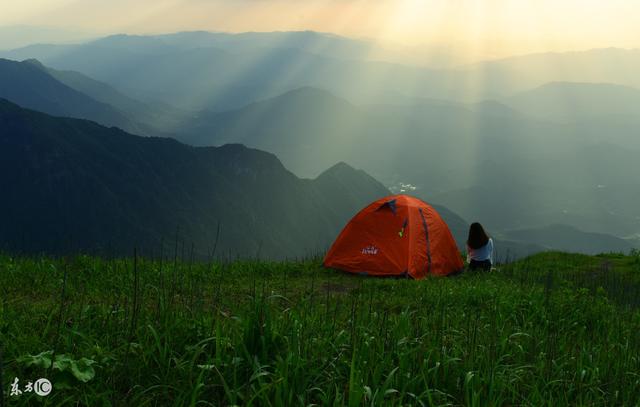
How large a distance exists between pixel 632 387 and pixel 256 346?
13.0 ft

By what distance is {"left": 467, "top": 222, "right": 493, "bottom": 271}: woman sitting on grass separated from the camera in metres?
17.3

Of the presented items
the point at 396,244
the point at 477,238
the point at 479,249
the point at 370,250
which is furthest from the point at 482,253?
the point at 370,250

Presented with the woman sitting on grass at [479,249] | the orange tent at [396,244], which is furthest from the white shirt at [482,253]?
the orange tent at [396,244]

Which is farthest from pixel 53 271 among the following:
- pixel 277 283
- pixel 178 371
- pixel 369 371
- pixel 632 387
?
pixel 632 387

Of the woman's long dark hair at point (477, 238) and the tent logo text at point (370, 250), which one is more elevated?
the woman's long dark hair at point (477, 238)

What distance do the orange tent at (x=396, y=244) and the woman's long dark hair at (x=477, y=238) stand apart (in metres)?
0.83

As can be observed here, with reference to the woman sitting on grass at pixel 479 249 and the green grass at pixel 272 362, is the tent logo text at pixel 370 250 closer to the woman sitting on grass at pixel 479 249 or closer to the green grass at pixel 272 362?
the woman sitting on grass at pixel 479 249

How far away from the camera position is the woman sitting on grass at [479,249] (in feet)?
56.6

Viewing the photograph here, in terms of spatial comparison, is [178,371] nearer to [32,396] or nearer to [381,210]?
[32,396]

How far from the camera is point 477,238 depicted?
17.2m

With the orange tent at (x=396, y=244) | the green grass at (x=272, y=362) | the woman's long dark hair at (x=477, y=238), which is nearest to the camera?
the green grass at (x=272, y=362)

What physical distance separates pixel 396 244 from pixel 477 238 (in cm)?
307

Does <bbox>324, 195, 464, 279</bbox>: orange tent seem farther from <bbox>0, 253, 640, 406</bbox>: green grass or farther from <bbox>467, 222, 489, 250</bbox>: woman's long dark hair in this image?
<bbox>0, 253, 640, 406</bbox>: green grass

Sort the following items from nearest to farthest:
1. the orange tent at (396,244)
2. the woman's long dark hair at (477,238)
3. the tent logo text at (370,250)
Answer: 1. the orange tent at (396,244)
2. the tent logo text at (370,250)
3. the woman's long dark hair at (477,238)
